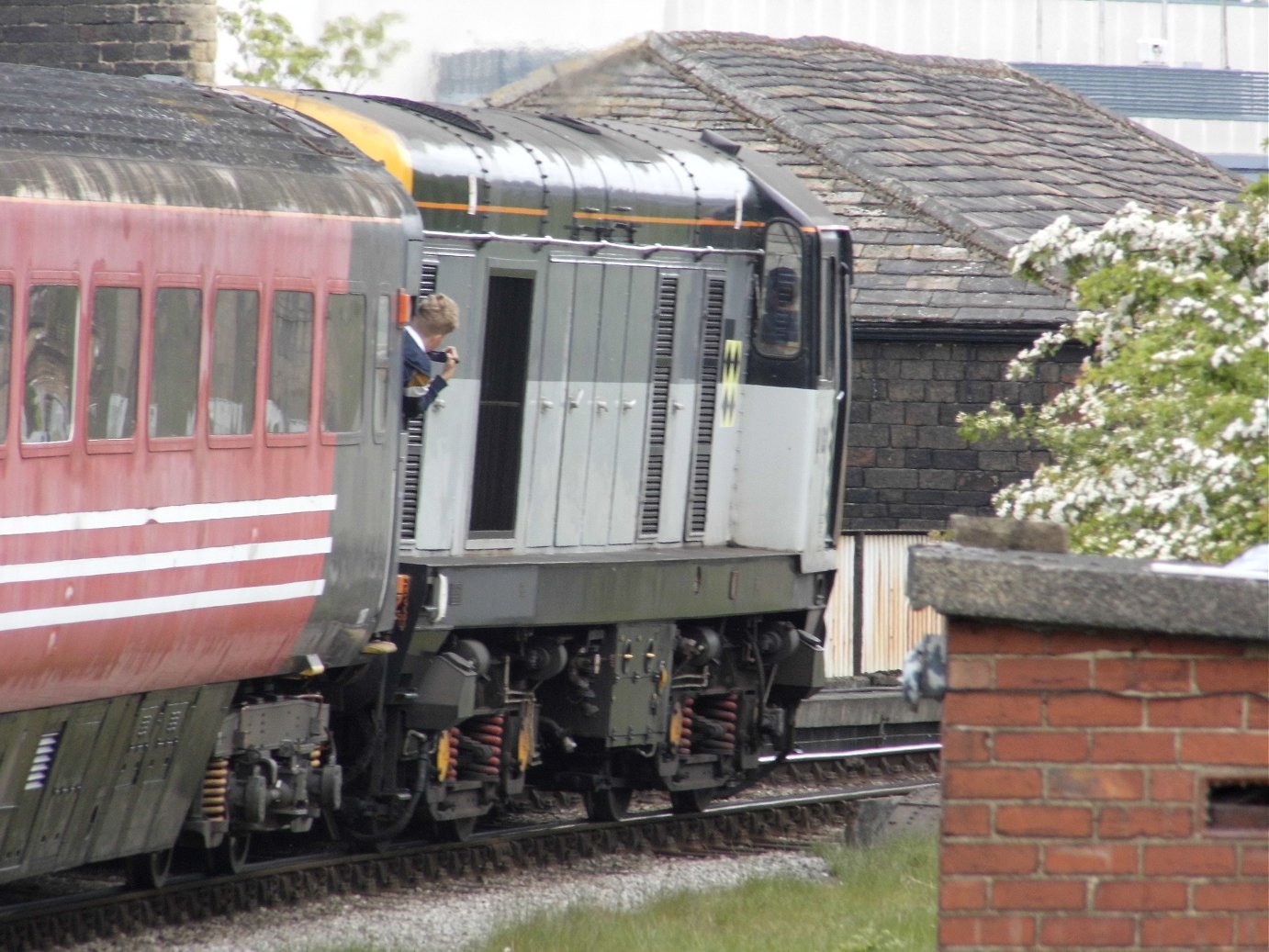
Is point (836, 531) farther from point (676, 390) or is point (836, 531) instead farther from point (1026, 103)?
point (1026, 103)

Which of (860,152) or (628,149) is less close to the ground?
(860,152)

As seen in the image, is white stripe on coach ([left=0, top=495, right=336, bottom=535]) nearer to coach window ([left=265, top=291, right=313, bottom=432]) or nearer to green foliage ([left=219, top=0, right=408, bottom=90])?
coach window ([left=265, top=291, right=313, bottom=432])

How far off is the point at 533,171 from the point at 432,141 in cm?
78

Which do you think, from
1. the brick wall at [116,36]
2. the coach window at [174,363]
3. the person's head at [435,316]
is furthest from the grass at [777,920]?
the brick wall at [116,36]

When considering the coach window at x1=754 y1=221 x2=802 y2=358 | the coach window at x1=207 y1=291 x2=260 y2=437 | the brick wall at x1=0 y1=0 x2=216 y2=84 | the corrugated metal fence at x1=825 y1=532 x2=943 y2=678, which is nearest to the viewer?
the coach window at x1=207 y1=291 x2=260 y2=437

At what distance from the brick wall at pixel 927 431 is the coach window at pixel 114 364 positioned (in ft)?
39.1

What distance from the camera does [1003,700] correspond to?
15.1 ft

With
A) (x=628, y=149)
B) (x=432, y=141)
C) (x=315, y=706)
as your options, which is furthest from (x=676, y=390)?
(x=315, y=706)

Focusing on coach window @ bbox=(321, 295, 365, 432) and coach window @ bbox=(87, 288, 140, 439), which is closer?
coach window @ bbox=(87, 288, 140, 439)

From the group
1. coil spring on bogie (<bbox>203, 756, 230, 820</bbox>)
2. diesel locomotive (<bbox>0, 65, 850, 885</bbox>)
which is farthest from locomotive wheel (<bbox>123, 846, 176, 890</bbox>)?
coil spring on bogie (<bbox>203, 756, 230, 820</bbox>)

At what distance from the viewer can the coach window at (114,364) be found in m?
7.98

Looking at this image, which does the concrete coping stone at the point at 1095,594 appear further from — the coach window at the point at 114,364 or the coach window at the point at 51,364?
the coach window at the point at 114,364

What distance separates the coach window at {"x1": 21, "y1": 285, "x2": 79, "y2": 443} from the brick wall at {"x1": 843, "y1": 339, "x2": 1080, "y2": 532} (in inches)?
484

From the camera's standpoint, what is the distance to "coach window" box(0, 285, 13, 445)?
7.48 meters
